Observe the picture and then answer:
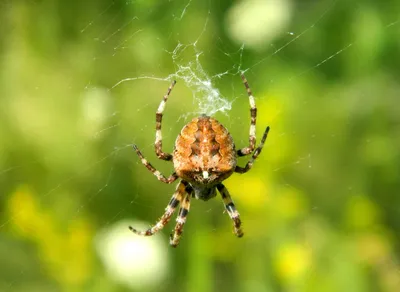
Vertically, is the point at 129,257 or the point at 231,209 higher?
the point at 231,209

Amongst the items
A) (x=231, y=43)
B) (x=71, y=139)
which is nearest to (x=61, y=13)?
(x=71, y=139)

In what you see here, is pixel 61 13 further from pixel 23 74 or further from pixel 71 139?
pixel 71 139

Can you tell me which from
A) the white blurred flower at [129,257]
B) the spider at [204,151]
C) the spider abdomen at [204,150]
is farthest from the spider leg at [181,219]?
the spider abdomen at [204,150]

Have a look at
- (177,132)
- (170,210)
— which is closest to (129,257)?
(170,210)

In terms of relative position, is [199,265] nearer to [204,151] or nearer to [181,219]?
[181,219]

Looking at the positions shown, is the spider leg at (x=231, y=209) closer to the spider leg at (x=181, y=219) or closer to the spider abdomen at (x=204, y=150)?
the spider leg at (x=181, y=219)

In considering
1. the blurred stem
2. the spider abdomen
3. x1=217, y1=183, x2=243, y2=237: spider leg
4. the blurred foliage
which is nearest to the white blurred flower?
the blurred foliage
